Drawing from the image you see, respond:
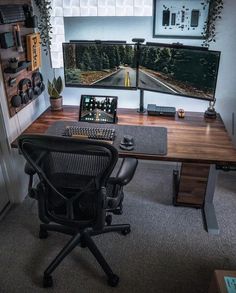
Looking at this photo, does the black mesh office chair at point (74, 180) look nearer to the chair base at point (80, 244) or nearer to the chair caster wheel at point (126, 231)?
the chair base at point (80, 244)

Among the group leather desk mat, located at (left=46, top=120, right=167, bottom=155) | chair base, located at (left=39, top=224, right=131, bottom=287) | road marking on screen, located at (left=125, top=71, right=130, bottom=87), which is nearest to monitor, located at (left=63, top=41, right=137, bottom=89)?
road marking on screen, located at (left=125, top=71, right=130, bottom=87)

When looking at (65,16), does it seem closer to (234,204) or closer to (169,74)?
(169,74)

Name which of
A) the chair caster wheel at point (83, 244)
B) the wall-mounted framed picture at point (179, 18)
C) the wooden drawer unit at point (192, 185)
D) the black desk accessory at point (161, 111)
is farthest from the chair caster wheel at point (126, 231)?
the wall-mounted framed picture at point (179, 18)

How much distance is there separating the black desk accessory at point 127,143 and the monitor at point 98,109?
350mm

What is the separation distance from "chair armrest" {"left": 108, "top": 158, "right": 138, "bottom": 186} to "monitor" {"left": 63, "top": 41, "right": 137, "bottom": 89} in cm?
83

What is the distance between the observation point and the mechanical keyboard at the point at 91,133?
185 cm

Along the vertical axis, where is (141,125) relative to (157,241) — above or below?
above

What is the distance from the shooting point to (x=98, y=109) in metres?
2.15

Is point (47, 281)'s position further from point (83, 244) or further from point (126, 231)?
point (126, 231)

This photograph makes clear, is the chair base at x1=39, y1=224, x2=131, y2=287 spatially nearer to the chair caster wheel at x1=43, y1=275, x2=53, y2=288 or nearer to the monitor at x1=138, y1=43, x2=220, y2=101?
the chair caster wheel at x1=43, y1=275, x2=53, y2=288

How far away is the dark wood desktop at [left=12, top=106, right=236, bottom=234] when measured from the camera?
1.70 m

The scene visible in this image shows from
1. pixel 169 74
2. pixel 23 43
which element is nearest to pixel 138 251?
pixel 169 74

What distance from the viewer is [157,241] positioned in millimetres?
1982

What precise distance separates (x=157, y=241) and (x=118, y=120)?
0.94 m
